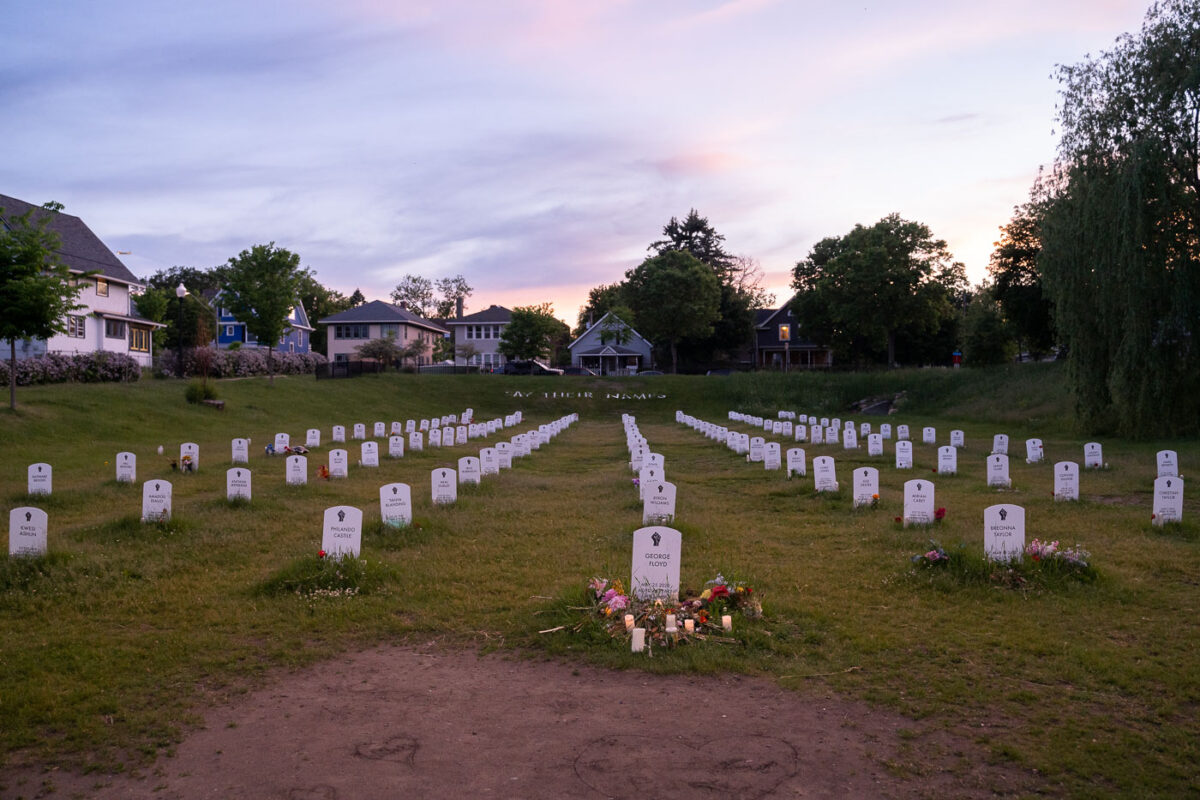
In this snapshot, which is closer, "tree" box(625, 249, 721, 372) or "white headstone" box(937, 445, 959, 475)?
"white headstone" box(937, 445, 959, 475)

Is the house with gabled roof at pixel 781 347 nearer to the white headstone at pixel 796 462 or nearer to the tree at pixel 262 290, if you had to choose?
the tree at pixel 262 290

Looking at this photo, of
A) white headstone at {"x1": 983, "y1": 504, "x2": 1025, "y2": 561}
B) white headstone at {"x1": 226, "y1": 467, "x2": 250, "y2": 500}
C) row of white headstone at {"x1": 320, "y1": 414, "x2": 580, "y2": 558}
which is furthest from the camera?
white headstone at {"x1": 226, "y1": 467, "x2": 250, "y2": 500}

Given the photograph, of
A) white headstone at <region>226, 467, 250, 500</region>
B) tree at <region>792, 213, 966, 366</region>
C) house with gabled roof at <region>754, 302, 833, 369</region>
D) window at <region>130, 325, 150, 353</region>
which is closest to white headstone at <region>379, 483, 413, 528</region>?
white headstone at <region>226, 467, 250, 500</region>

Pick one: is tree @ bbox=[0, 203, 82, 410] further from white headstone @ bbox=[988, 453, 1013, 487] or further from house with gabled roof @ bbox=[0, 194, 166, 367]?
white headstone @ bbox=[988, 453, 1013, 487]

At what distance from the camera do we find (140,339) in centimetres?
5144

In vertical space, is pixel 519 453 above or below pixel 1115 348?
below

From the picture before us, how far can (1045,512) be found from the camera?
1327cm

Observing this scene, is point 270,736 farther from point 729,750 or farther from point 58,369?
point 58,369

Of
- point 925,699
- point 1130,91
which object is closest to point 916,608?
point 925,699

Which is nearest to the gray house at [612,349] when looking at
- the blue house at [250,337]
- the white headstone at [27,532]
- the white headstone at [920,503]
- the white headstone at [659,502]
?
the blue house at [250,337]

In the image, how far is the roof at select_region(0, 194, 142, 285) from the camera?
44.0 metres

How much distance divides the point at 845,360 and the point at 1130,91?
4612 cm

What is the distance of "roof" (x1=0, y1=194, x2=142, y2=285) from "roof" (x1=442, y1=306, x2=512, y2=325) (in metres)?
38.3

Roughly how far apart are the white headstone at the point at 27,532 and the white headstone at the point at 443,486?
18.1ft
